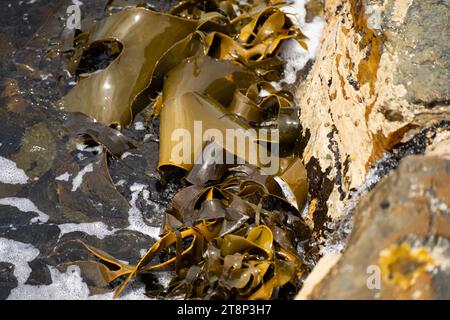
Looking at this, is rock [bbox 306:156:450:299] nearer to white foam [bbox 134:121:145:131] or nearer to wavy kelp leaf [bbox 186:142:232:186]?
wavy kelp leaf [bbox 186:142:232:186]

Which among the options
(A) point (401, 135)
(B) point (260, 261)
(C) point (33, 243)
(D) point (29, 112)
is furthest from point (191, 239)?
(D) point (29, 112)

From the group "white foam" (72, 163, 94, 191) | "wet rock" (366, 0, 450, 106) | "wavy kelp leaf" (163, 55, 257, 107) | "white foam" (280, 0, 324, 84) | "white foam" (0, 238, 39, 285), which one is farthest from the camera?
"white foam" (280, 0, 324, 84)

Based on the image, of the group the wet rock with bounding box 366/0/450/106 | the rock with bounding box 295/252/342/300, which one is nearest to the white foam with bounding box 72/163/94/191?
the rock with bounding box 295/252/342/300

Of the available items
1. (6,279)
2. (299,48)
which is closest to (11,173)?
(6,279)

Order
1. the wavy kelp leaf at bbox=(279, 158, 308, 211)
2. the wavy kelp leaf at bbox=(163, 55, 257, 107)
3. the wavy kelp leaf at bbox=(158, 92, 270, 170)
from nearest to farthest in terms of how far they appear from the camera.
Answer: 1. the wavy kelp leaf at bbox=(279, 158, 308, 211)
2. the wavy kelp leaf at bbox=(158, 92, 270, 170)
3. the wavy kelp leaf at bbox=(163, 55, 257, 107)

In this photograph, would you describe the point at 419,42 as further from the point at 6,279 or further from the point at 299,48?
the point at 6,279
